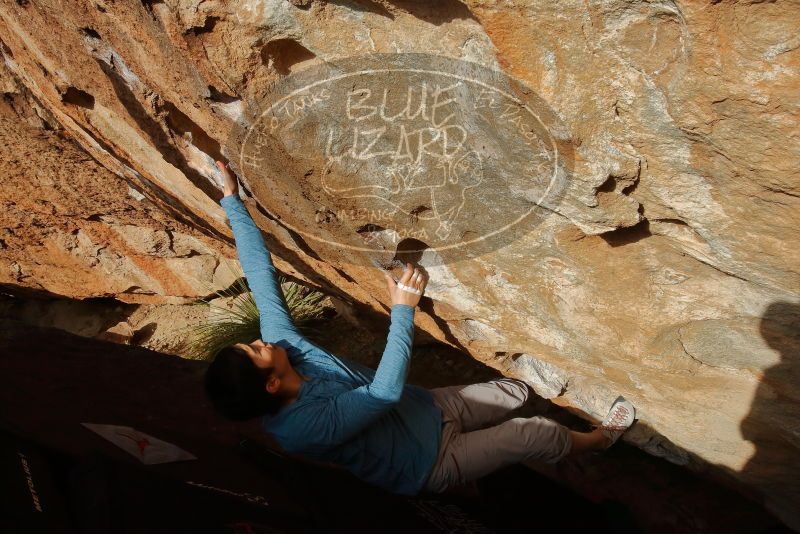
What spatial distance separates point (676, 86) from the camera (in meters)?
1.41

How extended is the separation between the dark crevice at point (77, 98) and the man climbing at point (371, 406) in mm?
857

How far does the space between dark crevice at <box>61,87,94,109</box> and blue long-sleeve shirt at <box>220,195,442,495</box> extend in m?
0.97

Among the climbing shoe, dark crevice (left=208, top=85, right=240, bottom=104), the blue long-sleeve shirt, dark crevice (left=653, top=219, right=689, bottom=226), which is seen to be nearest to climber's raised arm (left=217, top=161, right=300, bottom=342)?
the blue long-sleeve shirt

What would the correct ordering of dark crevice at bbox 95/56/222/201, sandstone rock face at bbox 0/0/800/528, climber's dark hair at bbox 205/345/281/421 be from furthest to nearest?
dark crevice at bbox 95/56/222/201 → climber's dark hair at bbox 205/345/281/421 → sandstone rock face at bbox 0/0/800/528

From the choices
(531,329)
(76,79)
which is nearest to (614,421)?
(531,329)

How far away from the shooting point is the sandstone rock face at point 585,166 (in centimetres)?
140

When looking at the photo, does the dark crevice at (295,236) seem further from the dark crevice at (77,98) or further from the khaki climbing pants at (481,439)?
the khaki climbing pants at (481,439)

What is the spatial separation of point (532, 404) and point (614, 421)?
805mm

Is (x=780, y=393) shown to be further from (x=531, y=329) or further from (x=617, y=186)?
(x=617, y=186)

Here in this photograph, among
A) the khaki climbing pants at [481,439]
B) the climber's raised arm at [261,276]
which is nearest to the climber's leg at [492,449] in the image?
the khaki climbing pants at [481,439]

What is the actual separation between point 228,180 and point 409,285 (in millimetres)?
868

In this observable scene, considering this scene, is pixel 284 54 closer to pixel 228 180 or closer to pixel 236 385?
pixel 228 180

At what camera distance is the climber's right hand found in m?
2.38

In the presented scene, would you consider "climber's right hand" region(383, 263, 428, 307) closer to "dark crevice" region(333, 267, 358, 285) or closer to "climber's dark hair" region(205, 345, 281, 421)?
"dark crevice" region(333, 267, 358, 285)
